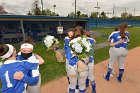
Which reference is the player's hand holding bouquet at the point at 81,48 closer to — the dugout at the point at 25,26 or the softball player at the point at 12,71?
the softball player at the point at 12,71

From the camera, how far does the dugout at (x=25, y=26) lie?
68.0 feet

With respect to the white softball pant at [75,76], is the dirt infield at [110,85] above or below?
below

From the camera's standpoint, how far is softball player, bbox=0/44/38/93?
2.97 meters

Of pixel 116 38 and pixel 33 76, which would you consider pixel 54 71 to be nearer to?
pixel 116 38

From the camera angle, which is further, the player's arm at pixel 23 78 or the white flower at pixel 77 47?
the white flower at pixel 77 47

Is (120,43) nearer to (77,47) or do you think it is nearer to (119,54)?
(119,54)

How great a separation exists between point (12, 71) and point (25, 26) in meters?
21.1

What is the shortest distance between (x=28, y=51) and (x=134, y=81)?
18.5ft

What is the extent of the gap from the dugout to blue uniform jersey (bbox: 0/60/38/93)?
16.8m

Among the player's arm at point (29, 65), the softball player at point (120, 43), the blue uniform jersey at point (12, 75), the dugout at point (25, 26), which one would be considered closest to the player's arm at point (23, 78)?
the blue uniform jersey at point (12, 75)

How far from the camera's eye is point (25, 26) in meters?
23.5

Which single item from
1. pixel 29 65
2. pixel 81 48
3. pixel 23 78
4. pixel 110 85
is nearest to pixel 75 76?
pixel 81 48

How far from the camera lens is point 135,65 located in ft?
34.4

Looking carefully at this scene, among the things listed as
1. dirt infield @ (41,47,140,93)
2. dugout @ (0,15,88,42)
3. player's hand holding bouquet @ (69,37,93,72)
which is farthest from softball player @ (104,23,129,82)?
dugout @ (0,15,88,42)
